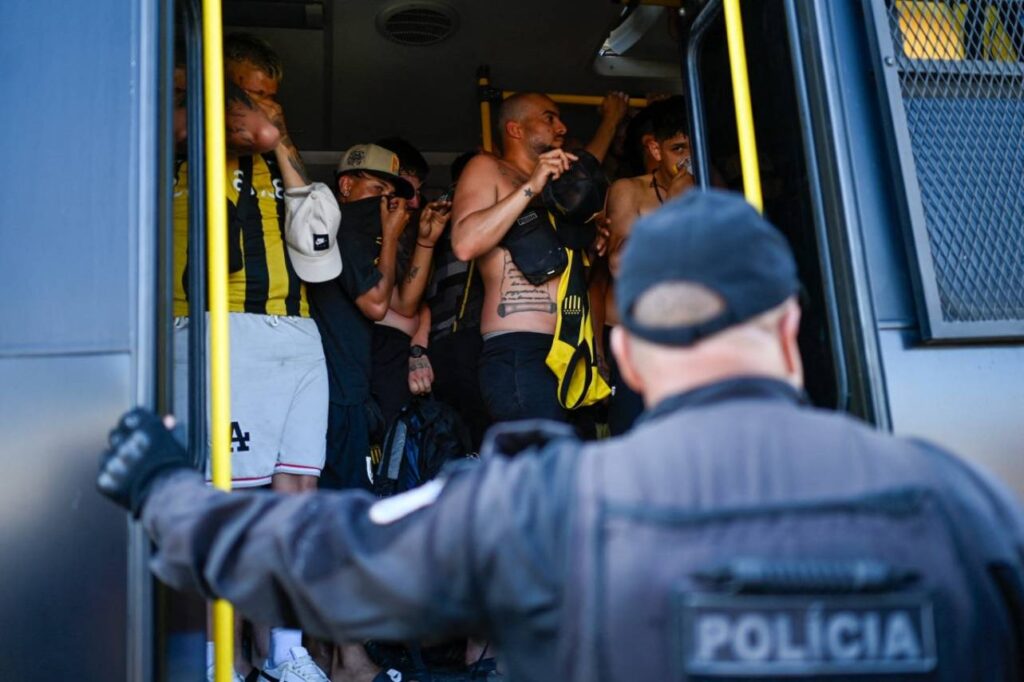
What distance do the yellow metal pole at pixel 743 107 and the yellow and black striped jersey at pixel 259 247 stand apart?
4.95 ft

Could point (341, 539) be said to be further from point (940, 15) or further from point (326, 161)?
point (326, 161)

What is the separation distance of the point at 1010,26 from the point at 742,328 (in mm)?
1603

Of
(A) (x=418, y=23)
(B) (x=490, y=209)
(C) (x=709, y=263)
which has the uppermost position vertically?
(A) (x=418, y=23)

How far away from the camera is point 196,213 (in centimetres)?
225

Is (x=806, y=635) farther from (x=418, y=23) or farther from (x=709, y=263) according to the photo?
(x=418, y=23)

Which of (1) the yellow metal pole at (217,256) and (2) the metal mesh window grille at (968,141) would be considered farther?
(2) the metal mesh window grille at (968,141)

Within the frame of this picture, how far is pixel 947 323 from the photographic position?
2090 mm

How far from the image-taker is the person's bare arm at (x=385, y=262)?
347 cm

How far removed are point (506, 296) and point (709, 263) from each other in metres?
2.28

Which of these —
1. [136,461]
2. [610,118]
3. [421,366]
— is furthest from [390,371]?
[136,461]

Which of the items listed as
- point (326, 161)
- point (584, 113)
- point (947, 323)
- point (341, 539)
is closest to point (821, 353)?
point (947, 323)

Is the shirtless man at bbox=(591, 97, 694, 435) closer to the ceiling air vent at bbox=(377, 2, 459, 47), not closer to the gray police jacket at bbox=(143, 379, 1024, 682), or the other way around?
A: the ceiling air vent at bbox=(377, 2, 459, 47)

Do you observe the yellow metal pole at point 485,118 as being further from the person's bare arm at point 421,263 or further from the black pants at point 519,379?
the black pants at point 519,379

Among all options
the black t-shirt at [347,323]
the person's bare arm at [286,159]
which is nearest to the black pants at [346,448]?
the black t-shirt at [347,323]
